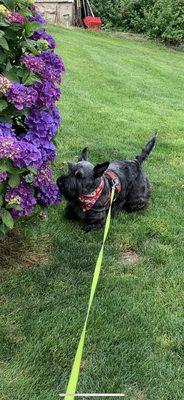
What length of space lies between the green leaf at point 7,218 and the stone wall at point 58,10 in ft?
55.4

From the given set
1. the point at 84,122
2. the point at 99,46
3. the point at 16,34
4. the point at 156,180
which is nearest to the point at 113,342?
the point at 16,34

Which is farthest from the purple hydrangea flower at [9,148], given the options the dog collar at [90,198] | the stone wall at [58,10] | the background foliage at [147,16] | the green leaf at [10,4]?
the stone wall at [58,10]

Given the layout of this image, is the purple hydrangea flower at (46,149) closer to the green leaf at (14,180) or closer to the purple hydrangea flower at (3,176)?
the green leaf at (14,180)

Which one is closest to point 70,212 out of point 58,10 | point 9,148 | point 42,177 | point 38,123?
point 42,177

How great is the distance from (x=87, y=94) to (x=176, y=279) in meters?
6.38

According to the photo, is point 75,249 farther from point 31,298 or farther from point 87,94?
point 87,94

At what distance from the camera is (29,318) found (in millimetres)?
3176

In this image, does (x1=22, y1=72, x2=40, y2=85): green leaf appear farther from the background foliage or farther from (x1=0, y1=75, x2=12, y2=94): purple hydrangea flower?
the background foliage

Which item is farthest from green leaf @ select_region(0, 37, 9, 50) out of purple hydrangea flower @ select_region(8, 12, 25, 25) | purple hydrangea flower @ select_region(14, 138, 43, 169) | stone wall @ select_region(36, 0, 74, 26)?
stone wall @ select_region(36, 0, 74, 26)

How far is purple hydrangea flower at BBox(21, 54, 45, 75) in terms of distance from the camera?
3.06 m

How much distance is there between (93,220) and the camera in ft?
14.4

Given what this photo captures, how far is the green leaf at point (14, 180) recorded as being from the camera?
297 centimetres

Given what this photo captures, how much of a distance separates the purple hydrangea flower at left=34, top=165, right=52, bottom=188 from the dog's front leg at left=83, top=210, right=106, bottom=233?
3.62 ft

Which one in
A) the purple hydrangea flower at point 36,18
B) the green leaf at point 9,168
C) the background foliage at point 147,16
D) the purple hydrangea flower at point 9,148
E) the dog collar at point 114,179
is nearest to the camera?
the purple hydrangea flower at point 9,148
